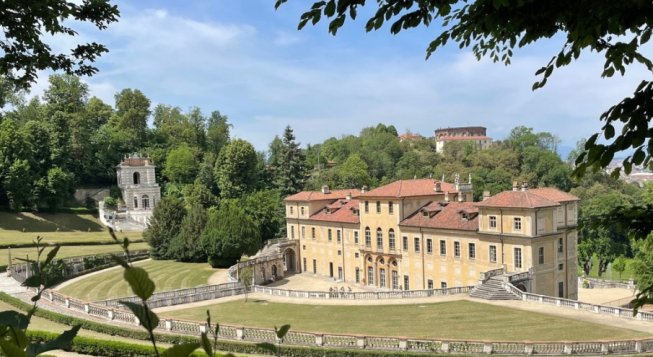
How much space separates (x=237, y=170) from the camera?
2864 inches

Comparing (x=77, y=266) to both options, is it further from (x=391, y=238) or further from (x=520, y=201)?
(x=520, y=201)

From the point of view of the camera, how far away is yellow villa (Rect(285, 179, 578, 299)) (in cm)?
3709

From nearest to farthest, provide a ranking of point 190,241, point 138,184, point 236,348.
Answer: point 236,348 < point 190,241 < point 138,184

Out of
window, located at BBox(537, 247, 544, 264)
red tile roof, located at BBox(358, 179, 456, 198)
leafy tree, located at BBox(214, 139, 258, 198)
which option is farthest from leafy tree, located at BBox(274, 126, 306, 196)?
window, located at BBox(537, 247, 544, 264)

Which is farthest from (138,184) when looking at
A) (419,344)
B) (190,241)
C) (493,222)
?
(419,344)

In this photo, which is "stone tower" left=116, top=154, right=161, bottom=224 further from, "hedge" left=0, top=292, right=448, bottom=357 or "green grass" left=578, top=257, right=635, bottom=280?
"green grass" left=578, top=257, right=635, bottom=280

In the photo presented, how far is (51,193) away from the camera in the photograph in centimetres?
6494

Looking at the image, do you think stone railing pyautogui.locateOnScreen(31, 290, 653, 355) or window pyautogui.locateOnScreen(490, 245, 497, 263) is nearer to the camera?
stone railing pyautogui.locateOnScreen(31, 290, 653, 355)

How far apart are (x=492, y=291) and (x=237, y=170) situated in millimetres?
44823

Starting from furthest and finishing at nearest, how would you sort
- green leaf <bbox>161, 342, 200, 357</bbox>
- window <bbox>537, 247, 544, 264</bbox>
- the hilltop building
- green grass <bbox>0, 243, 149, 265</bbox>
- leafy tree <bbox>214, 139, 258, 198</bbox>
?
the hilltop building, leafy tree <bbox>214, 139, 258, 198</bbox>, green grass <bbox>0, 243, 149, 265</bbox>, window <bbox>537, 247, 544, 264</bbox>, green leaf <bbox>161, 342, 200, 357</bbox>

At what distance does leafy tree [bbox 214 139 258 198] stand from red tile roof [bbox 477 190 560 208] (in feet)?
133

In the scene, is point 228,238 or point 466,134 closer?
point 228,238

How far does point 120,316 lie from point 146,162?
1908 inches

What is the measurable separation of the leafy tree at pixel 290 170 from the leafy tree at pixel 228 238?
21836 millimetres
